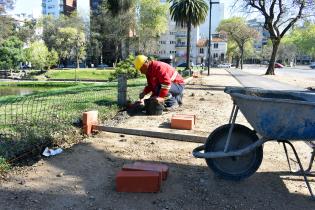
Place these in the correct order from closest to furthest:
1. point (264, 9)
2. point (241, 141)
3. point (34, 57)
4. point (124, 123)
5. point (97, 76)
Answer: point (241, 141) < point (124, 123) < point (264, 9) < point (97, 76) < point (34, 57)

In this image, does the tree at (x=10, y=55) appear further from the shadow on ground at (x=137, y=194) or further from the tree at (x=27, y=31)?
the shadow on ground at (x=137, y=194)

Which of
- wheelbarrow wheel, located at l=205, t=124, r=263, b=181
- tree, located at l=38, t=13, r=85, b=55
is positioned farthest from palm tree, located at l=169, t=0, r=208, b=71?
wheelbarrow wheel, located at l=205, t=124, r=263, b=181

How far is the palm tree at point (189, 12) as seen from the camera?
43531 mm

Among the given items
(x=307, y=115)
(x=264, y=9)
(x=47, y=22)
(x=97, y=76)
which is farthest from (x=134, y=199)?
(x=47, y=22)

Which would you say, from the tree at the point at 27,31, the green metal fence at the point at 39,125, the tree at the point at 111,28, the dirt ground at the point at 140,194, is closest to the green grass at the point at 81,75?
the tree at the point at 111,28

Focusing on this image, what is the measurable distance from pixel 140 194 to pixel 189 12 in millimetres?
40956

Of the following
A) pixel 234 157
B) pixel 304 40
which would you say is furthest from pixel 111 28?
pixel 234 157

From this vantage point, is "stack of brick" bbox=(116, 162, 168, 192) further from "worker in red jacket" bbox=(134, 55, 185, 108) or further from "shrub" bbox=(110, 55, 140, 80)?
"shrub" bbox=(110, 55, 140, 80)

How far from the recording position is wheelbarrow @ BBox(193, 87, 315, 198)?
4352 millimetres

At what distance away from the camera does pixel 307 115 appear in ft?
14.1

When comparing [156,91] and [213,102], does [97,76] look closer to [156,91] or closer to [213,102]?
[213,102]

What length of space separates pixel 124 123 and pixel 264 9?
32087mm

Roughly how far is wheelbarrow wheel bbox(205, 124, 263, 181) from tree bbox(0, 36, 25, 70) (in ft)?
215

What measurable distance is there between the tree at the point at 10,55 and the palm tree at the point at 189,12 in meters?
33.6
